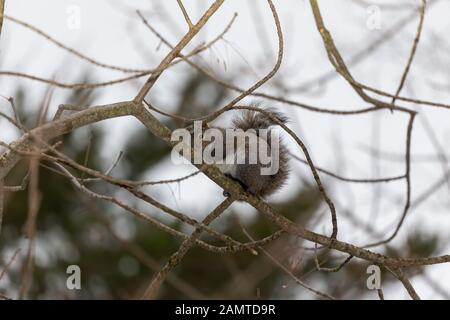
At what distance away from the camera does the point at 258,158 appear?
3.60 metres

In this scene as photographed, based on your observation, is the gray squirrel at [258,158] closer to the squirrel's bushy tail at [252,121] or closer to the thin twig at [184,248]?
the squirrel's bushy tail at [252,121]

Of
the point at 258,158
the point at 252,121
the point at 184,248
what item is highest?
the point at 252,121

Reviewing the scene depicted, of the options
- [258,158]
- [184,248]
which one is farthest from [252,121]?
[184,248]

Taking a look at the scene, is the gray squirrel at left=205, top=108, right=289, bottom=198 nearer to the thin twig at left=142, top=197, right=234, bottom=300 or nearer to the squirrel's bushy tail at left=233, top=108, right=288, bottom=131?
the squirrel's bushy tail at left=233, top=108, right=288, bottom=131

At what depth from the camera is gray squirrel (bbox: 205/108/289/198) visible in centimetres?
351

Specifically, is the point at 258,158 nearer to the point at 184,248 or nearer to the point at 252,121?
the point at 252,121

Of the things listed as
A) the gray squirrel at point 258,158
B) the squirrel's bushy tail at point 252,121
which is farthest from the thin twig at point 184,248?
the squirrel's bushy tail at point 252,121

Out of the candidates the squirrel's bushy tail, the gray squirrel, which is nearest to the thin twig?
the gray squirrel

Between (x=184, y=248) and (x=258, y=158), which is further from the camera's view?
(x=258, y=158)

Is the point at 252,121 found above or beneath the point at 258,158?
above

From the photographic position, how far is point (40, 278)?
1125cm

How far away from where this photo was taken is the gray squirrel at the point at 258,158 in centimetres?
351
